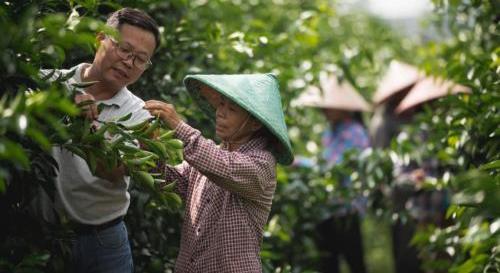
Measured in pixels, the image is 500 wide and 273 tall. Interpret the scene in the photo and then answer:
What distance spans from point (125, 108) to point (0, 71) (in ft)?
2.17

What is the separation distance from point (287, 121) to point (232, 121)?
1.34 m

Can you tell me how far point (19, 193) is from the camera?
219 cm

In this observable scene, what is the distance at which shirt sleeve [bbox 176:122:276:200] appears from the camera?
249 cm

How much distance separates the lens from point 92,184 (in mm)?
2557

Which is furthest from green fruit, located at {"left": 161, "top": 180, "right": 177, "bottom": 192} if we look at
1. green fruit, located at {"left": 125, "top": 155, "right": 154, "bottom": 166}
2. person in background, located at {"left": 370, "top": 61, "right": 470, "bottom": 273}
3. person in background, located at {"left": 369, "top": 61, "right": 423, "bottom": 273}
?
person in background, located at {"left": 369, "top": 61, "right": 423, "bottom": 273}

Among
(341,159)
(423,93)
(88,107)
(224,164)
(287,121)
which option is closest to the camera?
(88,107)

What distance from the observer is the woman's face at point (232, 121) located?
2.67m

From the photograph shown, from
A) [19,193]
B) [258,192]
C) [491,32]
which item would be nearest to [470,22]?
[491,32]

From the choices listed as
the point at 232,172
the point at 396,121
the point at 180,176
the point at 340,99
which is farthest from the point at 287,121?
the point at 396,121

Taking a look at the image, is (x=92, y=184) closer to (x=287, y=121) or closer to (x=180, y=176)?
(x=180, y=176)

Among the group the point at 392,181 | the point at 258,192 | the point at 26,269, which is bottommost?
the point at 392,181

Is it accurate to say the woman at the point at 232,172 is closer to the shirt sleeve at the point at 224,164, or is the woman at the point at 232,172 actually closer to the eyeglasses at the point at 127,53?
the shirt sleeve at the point at 224,164

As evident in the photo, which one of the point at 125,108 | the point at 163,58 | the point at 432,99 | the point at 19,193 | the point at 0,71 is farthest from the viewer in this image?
the point at 432,99

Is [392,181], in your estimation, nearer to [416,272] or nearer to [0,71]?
[416,272]
